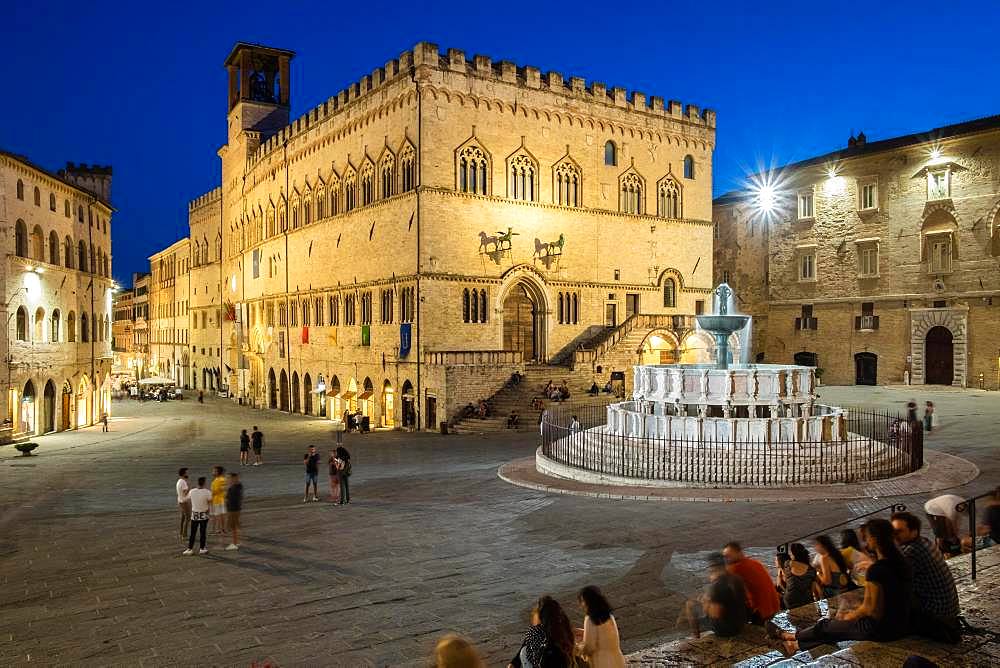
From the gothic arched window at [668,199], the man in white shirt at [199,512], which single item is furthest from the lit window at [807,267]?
the man in white shirt at [199,512]

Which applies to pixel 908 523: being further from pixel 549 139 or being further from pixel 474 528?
pixel 549 139

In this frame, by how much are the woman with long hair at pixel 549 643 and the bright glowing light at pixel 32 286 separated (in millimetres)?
35006

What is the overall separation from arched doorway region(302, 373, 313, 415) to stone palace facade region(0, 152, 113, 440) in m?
10.8

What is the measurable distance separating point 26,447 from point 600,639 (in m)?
28.3

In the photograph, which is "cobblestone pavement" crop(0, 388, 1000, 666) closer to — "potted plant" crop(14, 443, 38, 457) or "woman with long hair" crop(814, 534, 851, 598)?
"woman with long hair" crop(814, 534, 851, 598)

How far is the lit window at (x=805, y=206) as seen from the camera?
47.4 m

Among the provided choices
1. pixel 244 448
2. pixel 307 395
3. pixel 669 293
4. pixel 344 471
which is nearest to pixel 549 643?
pixel 344 471

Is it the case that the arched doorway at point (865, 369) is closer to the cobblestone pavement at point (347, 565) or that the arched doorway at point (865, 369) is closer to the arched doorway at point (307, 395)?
the cobblestone pavement at point (347, 565)

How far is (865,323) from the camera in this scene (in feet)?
147

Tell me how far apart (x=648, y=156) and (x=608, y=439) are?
86.0 ft

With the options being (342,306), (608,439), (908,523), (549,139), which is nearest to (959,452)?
(608,439)

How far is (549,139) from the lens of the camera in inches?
1513

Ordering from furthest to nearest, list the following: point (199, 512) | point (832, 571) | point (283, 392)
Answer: point (283, 392) → point (199, 512) → point (832, 571)

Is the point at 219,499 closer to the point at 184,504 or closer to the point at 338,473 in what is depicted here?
the point at 184,504
